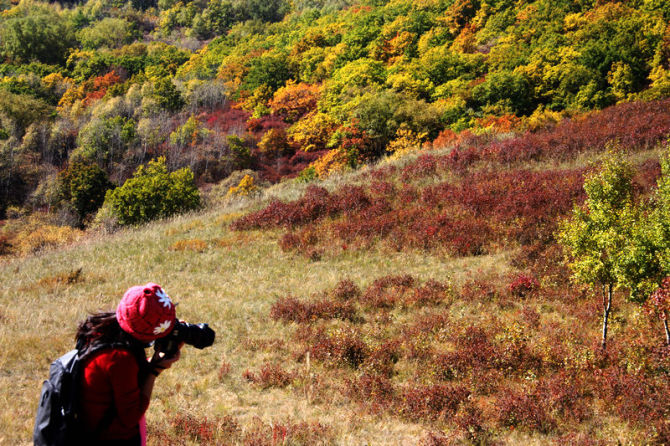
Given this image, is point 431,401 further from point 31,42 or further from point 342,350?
point 31,42

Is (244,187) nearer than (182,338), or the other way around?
(182,338)

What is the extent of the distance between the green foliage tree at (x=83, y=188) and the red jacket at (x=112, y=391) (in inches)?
1278

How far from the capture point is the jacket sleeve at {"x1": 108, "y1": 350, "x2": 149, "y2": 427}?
2.30m

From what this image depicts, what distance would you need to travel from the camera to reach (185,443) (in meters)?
4.73

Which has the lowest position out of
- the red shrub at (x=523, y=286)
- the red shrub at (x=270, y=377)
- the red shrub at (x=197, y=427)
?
the red shrub at (x=523, y=286)

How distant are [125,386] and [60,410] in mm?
310

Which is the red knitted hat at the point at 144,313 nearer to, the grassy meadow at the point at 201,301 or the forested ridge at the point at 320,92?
the grassy meadow at the point at 201,301

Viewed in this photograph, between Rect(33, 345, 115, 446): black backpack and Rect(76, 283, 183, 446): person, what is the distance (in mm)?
51

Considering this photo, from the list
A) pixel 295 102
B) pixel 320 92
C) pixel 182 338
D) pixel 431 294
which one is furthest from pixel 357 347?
pixel 295 102

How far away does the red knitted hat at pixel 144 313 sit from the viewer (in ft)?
7.70

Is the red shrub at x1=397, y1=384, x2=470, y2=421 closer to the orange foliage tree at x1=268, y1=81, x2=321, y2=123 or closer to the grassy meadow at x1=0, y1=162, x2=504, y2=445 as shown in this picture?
the grassy meadow at x1=0, y1=162, x2=504, y2=445

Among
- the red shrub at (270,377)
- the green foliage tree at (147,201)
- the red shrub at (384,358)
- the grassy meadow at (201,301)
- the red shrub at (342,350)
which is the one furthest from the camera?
the green foliage tree at (147,201)

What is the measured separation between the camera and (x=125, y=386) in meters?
2.33

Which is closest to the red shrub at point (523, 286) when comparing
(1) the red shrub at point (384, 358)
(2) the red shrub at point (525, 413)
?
(1) the red shrub at point (384, 358)
